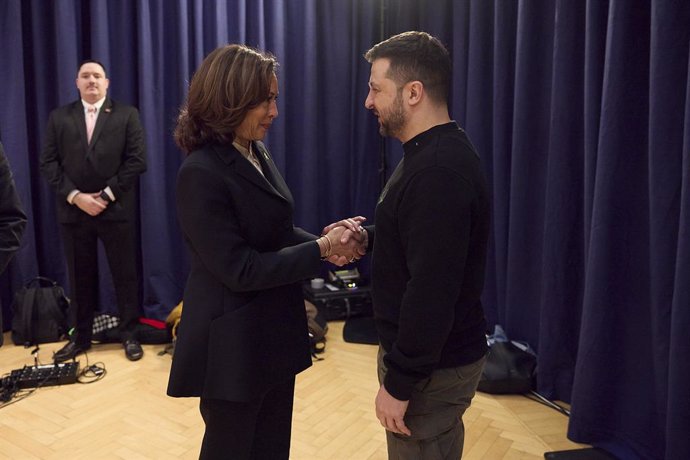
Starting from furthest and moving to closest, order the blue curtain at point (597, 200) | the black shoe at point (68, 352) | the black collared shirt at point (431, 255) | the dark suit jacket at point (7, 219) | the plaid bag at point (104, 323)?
the plaid bag at point (104, 323) < the black shoe at point (68, 352) < the blue curtain at point (597, 200) < the dark suit jacket at point (7, 219) < the black collared shirt at point (431, 255)

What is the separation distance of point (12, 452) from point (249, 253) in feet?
5.73

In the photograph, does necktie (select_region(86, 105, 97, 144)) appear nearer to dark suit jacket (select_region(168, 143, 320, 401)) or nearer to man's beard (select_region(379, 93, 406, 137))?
dark suit jacket (select_region(168, 143, 320, 401))

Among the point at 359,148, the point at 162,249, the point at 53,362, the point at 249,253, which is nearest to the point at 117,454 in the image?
the point at 53,362

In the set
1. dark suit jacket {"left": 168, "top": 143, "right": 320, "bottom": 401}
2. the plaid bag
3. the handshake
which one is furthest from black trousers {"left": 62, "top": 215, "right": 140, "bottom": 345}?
dark suit jacket {"left": 168, "top": 143, "right": 320, "bottom": 401}

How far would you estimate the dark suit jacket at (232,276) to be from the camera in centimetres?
141

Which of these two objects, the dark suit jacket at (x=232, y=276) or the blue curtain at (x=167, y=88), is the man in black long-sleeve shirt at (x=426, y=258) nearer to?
the dark suit jacket at (x=232, y=276)

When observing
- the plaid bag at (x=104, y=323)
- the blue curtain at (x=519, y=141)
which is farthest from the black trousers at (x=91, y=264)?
the blue curtain at (x=519, y=141)

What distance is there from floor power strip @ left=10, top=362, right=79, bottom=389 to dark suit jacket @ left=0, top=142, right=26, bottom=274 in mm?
1522

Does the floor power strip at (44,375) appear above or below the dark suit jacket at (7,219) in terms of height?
below

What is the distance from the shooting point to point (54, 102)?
4164 millimetres

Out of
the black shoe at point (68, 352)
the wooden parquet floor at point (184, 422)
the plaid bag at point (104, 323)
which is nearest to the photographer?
the wooden parquet floor at point (184, 422)

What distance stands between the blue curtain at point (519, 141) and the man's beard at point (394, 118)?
3.73 feet

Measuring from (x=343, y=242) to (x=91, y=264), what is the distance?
7.84 feet

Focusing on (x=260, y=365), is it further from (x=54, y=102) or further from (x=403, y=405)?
(x=54, y=102)
